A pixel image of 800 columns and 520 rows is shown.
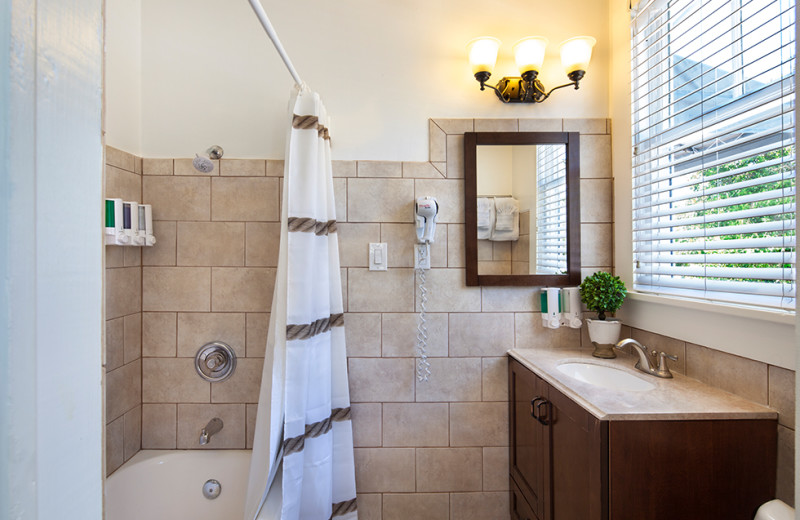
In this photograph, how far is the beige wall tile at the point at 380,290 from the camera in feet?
5.40

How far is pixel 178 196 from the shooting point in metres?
1.63

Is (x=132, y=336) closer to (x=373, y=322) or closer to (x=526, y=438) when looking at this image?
(x=373, y=322)

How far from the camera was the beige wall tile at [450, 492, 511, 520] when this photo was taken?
162 cm

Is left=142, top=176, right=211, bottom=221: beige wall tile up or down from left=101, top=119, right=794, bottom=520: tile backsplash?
up

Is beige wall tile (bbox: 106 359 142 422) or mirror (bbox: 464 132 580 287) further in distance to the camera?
mirror (bbox: 464 132 580 287)

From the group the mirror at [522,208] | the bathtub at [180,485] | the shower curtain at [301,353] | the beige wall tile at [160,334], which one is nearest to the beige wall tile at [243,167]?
the shower curtain at [301,353]

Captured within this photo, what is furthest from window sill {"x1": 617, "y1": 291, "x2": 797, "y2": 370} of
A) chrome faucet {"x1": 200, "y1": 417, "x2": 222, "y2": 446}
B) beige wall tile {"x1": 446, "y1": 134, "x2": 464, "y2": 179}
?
chrome faucet {"x1": 200, "y1": 417, "x2": 222, "y2": 446}

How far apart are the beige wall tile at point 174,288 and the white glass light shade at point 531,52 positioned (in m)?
1.78

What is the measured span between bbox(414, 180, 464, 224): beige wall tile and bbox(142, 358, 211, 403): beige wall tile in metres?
1.41

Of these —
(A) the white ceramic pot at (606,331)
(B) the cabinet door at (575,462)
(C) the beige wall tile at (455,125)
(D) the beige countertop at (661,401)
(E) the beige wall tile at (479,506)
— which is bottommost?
(E) the beige wall tile at (479,506)

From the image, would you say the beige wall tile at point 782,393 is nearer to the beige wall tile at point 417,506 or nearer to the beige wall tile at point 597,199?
the beige wall tile at point 597,199

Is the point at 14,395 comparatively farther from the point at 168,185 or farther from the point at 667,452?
the point at 168,185

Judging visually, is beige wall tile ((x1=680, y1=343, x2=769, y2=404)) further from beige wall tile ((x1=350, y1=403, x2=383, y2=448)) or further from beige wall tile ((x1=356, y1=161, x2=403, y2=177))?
beige wall tile ((x1=356, y1=161, x2=403, y2=177))

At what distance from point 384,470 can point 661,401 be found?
1.21 metres
